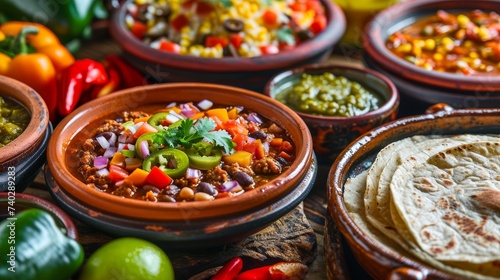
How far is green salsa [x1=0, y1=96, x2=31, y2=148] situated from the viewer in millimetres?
3547

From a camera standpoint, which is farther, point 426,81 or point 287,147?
point 426,81

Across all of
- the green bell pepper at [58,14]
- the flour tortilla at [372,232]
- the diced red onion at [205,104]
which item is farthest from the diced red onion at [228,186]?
the green bell pepper at [58,14]

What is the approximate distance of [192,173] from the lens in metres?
3.19

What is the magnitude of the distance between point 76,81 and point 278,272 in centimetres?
215

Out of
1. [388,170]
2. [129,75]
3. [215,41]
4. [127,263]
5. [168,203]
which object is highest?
[388,170]

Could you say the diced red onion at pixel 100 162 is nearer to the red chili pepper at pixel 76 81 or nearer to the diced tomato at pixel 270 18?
the red chili pepper at pixel 76 81

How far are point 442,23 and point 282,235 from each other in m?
2.95

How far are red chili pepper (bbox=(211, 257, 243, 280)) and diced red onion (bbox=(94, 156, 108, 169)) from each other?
2.72ft

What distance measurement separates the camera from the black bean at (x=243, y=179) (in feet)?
10.4

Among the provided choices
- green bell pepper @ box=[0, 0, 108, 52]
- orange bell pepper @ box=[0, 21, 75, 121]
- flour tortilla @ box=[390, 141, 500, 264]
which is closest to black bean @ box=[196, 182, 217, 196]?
flour tortilla @ box=[390, 141, 500, 264]

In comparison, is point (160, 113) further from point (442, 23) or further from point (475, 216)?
point (442, 23)

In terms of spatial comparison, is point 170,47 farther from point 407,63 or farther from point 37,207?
point 37,207

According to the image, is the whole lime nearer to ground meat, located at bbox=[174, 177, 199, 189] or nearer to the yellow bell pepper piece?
ground meat, located at bbox=[174, 177, 199, 189]

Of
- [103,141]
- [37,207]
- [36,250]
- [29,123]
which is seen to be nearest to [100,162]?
[103,141]
